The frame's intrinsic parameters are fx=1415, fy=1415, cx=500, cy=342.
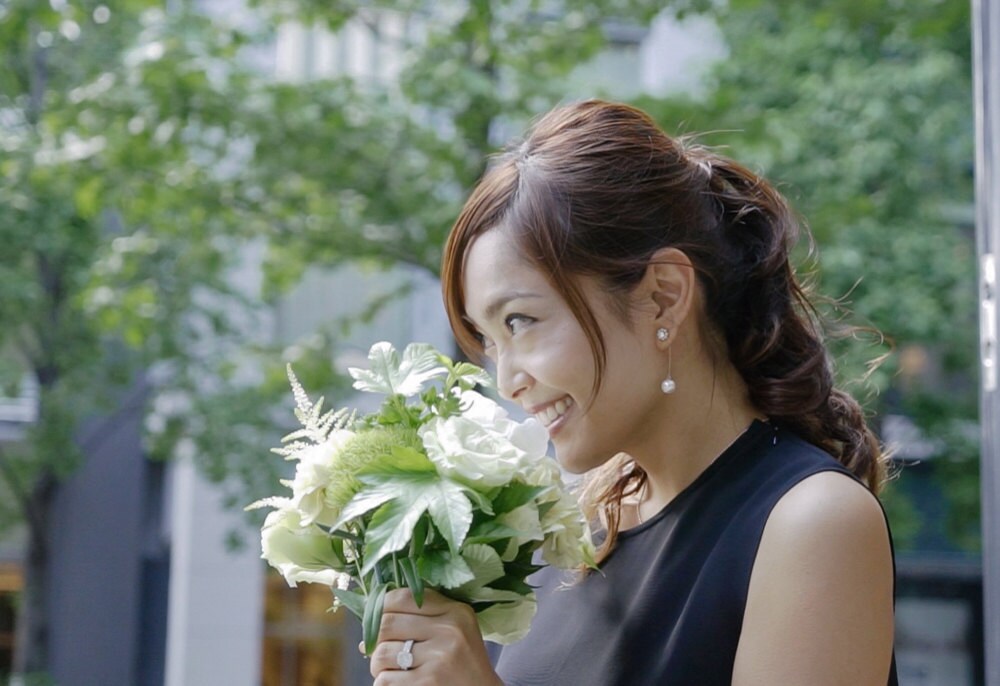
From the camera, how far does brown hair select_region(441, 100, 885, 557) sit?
201 centimetres

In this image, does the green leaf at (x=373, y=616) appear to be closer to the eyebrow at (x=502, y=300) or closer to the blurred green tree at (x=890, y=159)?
the eyebrow at (x=502, y=300)

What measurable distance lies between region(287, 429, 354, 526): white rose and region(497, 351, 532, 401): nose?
Answer: 227 millimetres

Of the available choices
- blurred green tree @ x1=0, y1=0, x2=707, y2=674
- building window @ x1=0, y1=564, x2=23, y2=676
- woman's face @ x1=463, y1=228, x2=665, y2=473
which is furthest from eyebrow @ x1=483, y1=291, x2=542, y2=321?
building window @ x1=0, y1=564, x2=23, y2=676

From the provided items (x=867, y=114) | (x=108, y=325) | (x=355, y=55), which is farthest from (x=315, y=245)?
(x=355, y=55)

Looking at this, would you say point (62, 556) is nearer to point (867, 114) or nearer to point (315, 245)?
point (315, 245)

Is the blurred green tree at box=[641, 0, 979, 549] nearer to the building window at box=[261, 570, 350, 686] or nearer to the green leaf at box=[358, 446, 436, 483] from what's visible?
the building window at box=[261, 570, 350, 686]

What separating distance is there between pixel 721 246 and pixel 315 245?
620cm

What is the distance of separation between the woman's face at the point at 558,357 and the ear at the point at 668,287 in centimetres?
4

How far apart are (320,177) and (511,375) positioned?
600 centimetres

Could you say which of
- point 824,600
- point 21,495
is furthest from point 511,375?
point 21,495

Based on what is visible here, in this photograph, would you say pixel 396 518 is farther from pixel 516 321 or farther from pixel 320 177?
pixel 320 177

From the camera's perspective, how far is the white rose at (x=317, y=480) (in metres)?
1.92

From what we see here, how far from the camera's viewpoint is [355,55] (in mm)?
13766

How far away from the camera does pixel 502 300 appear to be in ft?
6.48
